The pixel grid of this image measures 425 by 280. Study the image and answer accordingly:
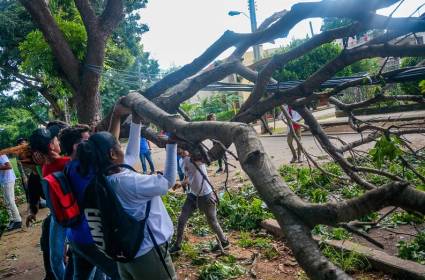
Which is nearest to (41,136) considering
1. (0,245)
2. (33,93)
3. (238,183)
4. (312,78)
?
(312,78)

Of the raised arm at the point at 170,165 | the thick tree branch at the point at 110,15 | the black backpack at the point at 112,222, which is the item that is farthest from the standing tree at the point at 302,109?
the thick tree branch at the point at 110,15

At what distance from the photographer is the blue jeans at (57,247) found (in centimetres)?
361

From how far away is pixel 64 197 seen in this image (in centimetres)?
256

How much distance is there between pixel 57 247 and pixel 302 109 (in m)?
2.94

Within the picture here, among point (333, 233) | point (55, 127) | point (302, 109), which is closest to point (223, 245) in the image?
point (333, 233)

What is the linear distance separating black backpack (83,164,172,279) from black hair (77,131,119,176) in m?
0.06

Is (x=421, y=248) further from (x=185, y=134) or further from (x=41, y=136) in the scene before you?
(x=41, y=136)

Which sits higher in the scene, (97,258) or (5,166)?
(5,166)

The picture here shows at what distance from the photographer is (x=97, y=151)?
7.41 feet

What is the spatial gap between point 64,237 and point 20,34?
14.6 m

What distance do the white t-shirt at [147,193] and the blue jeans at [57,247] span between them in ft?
5.20

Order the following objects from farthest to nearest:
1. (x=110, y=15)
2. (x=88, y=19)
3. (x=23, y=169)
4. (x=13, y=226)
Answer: (x=23, y=169) < (x=13, y=226) < (x=110, y=15) < (x=88, y=19)

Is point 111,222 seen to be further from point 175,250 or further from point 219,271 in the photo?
point 175,250

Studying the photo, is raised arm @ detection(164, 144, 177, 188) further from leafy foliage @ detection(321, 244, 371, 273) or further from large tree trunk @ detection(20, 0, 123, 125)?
large tree trunk @ detection(20, 0, 123, 125)
